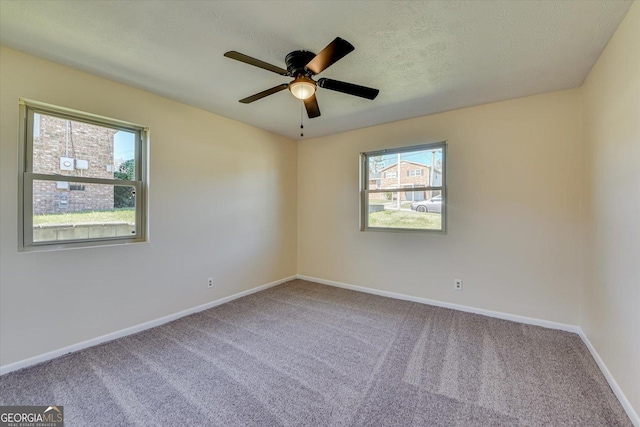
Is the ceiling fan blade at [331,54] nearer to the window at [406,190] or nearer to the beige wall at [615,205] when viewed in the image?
the beige wall at [615,205]

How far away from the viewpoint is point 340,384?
6.12 feet

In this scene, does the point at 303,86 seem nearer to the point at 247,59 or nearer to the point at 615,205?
the point at 247,59

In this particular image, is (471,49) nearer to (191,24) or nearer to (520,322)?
(191,24)

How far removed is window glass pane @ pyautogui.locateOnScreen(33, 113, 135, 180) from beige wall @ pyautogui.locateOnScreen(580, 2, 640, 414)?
411cm

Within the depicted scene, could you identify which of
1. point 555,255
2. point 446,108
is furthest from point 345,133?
point 555,255

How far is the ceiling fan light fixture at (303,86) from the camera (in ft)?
6.16

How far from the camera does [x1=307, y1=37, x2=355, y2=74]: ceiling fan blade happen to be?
4.77 feet

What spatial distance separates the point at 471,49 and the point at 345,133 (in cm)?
226

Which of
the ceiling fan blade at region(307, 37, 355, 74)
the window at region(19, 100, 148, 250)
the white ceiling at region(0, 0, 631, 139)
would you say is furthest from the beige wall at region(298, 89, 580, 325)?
the window at region(19, 100, 148, 250)

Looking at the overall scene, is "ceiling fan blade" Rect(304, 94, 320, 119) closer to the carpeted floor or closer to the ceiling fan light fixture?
the ceiling fan light fixture

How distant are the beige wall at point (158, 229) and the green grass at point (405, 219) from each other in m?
1.57

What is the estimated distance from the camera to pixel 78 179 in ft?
7.65

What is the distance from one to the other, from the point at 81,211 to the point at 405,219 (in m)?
3.69

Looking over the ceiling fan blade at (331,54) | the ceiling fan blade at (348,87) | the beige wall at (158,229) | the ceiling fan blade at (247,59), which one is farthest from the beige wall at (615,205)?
the beige wall at (158,229)
